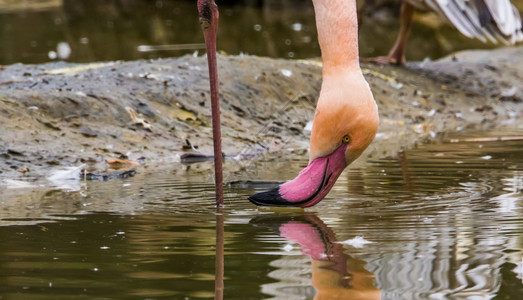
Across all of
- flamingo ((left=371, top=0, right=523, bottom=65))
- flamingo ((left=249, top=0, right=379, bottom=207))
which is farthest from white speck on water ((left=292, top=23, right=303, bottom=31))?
flamingo ((left=249, top=0, right=379, bottom=207))

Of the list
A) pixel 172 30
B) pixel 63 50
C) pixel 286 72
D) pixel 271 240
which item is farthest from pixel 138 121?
pixel 172 30

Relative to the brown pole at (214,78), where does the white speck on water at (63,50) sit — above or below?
above

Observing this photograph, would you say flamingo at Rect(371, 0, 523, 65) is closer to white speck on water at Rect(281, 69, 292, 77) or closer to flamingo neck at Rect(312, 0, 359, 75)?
white speck on water at Rect(281, 69, 292, 77)

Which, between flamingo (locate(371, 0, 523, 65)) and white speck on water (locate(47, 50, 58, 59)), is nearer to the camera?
flamingo (locate(371, 0, 523, 65))

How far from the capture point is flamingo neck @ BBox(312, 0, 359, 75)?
3.84 meters

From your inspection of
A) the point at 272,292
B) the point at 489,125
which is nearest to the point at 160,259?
the point at 272,292

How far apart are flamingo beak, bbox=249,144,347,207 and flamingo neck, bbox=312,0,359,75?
1.16 ft

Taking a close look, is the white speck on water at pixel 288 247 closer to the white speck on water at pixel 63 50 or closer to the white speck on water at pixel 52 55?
the white speck on water at pixel 52 55

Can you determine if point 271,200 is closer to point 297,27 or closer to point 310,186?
point 310,186

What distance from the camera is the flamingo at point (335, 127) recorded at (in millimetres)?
3674

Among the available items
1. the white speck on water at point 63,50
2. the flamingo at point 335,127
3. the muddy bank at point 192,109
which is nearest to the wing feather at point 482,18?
the muddy bank at point 192,109

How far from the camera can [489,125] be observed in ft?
21.6

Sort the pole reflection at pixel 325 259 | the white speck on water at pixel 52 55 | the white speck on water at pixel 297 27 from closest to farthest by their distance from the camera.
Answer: the pole reflection at pixel 325 259 < the white speck on water at pixel 52 55 < the white speck on water at pixel 297 27

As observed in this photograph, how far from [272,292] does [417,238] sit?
848 millimetres
